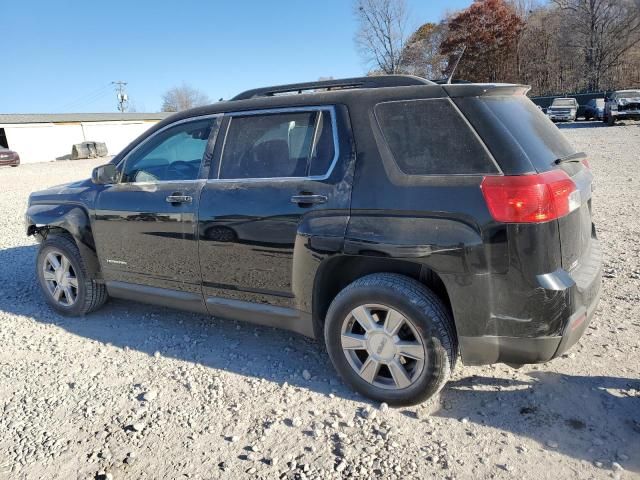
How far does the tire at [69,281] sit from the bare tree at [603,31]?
48.3m

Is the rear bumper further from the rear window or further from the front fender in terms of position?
the front fender

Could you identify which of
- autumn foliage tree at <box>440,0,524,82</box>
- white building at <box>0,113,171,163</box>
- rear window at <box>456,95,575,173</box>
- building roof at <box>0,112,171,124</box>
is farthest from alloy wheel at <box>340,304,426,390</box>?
autumn foliage tree at <box>440,0,524,82</box>

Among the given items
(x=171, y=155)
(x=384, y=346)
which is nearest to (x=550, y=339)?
(x=384, y=346)

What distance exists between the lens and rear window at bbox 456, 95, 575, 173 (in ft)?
8.45

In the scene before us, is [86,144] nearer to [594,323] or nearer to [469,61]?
[469,61]

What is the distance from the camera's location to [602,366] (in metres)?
3.26

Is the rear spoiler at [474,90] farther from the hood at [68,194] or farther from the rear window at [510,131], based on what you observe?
the hood at [68,194]

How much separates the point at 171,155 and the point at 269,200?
1238mm

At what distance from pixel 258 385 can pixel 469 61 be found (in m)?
47.5

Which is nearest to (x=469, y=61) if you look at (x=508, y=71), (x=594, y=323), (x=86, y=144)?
(x=508, y=71)

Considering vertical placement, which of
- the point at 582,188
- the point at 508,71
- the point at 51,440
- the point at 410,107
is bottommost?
the point at 51,440

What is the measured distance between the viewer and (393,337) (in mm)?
2893

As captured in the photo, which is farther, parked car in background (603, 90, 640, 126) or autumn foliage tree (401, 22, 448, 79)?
autumn foliage tree (401, 22, 448, 79)

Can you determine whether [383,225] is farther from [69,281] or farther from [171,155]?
[69,281]
